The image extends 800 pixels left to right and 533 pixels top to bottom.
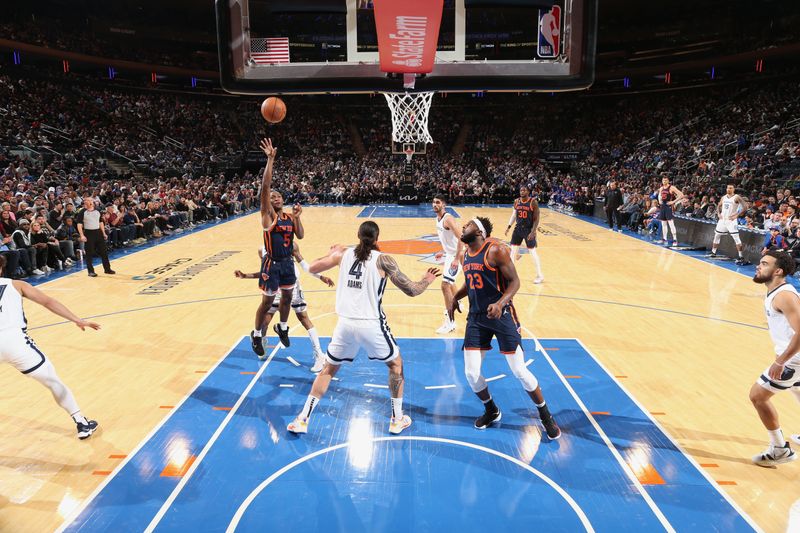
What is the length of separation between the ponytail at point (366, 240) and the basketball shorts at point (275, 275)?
220 centimetres

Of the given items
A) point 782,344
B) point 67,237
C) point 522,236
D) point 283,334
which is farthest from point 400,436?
Result: point 67,237

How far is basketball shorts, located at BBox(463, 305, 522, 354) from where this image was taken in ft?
16.7

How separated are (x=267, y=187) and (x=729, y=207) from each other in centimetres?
1208

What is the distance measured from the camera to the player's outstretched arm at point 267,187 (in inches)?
234

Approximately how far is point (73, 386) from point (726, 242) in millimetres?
15158

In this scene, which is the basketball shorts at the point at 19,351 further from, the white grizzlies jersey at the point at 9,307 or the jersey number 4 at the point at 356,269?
the jersey number 4 at the point at 356,269

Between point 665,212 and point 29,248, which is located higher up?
point 665,212

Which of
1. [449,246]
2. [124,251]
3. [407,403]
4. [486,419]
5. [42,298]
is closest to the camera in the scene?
[42,298]

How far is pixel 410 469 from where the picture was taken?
15.2 ft

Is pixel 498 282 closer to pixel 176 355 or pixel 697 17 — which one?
pixel 176 355

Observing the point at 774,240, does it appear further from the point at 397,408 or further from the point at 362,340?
the point at 362,340

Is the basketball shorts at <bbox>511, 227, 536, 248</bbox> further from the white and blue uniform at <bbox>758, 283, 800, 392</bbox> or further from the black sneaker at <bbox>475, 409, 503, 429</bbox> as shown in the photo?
the white and blue uniform at <bbox>758, 283, 800, 392</bbox>

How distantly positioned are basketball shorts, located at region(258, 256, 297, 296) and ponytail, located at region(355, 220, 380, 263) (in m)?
2.20

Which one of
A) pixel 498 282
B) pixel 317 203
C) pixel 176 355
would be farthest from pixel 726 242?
pixel 317 203
